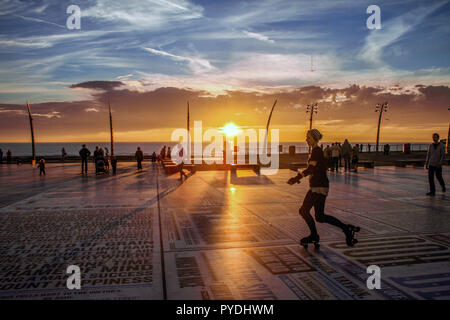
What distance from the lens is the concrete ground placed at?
4.08m

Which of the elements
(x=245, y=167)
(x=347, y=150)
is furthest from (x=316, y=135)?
(x=245, y=167)

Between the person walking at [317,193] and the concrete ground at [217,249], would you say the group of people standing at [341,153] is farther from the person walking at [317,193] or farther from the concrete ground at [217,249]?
the person walking at [317,193]

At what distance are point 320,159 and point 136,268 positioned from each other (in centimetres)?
336

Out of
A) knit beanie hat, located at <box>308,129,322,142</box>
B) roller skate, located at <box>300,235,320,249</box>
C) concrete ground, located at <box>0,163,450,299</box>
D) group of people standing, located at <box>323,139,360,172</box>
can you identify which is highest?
knit beanie hat, located at <box>308,129,322,142</box>

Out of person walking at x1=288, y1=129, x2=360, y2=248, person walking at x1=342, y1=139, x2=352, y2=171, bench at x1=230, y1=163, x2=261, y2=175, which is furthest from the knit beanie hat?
bench at x1=230, y1=163, x2=261, y2=175

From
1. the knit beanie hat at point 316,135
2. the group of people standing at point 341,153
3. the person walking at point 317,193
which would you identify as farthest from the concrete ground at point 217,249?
the group of people standing at point 341,153

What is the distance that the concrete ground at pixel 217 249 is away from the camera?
13.4ft

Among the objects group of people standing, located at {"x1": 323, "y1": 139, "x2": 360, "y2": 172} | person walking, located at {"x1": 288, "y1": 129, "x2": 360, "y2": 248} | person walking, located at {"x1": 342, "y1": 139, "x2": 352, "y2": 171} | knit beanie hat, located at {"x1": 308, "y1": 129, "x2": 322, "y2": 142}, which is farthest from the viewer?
person walking, located at {"x1": 342, "y1": 139, "x2": 352, "y2": 171}

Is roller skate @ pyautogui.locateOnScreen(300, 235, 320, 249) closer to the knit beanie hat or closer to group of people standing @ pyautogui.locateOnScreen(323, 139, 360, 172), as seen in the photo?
the knit beanie hat

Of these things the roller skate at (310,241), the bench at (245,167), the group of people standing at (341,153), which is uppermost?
the group of people standing at (341,153)

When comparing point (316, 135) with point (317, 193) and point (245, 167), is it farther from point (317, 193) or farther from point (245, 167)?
point (245, 167)

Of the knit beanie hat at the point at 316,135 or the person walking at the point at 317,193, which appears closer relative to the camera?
the person walking at the point at 317,193

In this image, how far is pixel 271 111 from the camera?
4053 centimetres

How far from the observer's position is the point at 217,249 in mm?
5641
